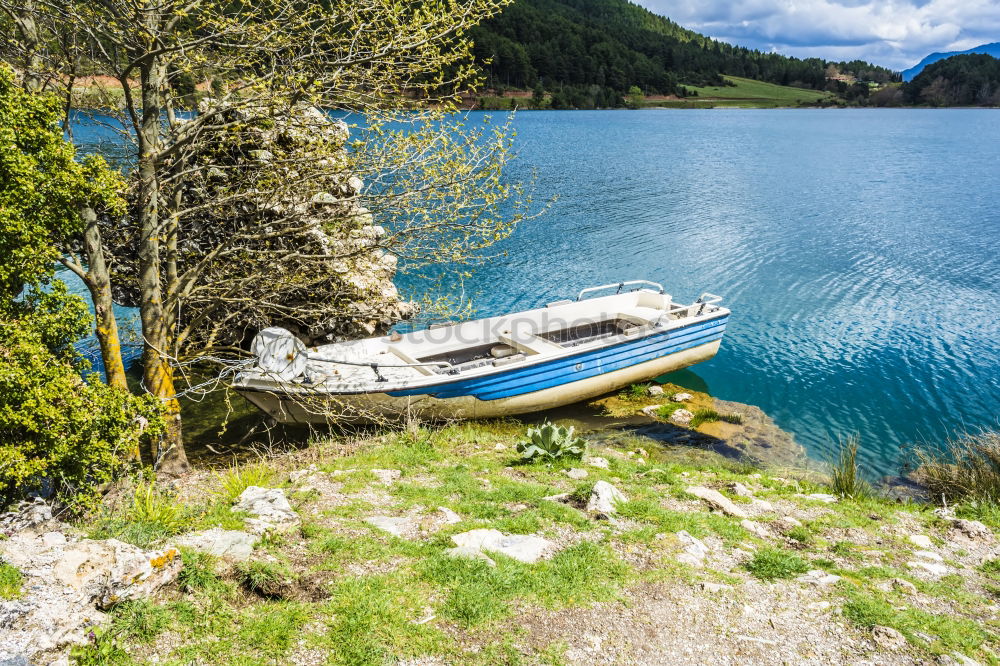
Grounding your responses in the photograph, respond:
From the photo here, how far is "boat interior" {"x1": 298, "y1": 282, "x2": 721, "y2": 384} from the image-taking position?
→ 1560 cm

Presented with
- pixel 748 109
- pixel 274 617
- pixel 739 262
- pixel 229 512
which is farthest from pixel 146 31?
pixel 748 109

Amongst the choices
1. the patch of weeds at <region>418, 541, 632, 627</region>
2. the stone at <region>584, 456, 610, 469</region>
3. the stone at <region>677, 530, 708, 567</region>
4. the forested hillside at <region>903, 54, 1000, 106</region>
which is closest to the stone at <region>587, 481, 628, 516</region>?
the stone at <region>677, 530, 708, 567</region>

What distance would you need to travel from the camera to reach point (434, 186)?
11938 mm

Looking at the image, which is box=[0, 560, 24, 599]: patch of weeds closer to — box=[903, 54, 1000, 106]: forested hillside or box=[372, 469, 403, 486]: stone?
box=[372, 469, 403, 486]: stone

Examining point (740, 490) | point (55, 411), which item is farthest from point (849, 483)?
point (55, 411)

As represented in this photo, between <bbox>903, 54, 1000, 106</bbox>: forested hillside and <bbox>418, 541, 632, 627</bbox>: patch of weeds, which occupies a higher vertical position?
<bbox>903, 54, 1000, 106</bbox>: forested hillside

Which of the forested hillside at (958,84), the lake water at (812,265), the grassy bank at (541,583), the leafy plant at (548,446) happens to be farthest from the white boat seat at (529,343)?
the forested hillside at (958,84)

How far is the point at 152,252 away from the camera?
10688 mm

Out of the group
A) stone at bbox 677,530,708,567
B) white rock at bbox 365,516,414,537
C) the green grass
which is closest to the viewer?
stone at bbox 677,530,708,567

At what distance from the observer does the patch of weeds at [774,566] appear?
7.50 meters

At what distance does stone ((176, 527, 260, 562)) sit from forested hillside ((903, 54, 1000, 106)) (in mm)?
203721

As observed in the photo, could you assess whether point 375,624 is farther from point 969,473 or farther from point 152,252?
point 969,473

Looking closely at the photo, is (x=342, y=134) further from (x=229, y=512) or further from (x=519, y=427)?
(x=519, y=427)

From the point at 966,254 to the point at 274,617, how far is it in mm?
37966
